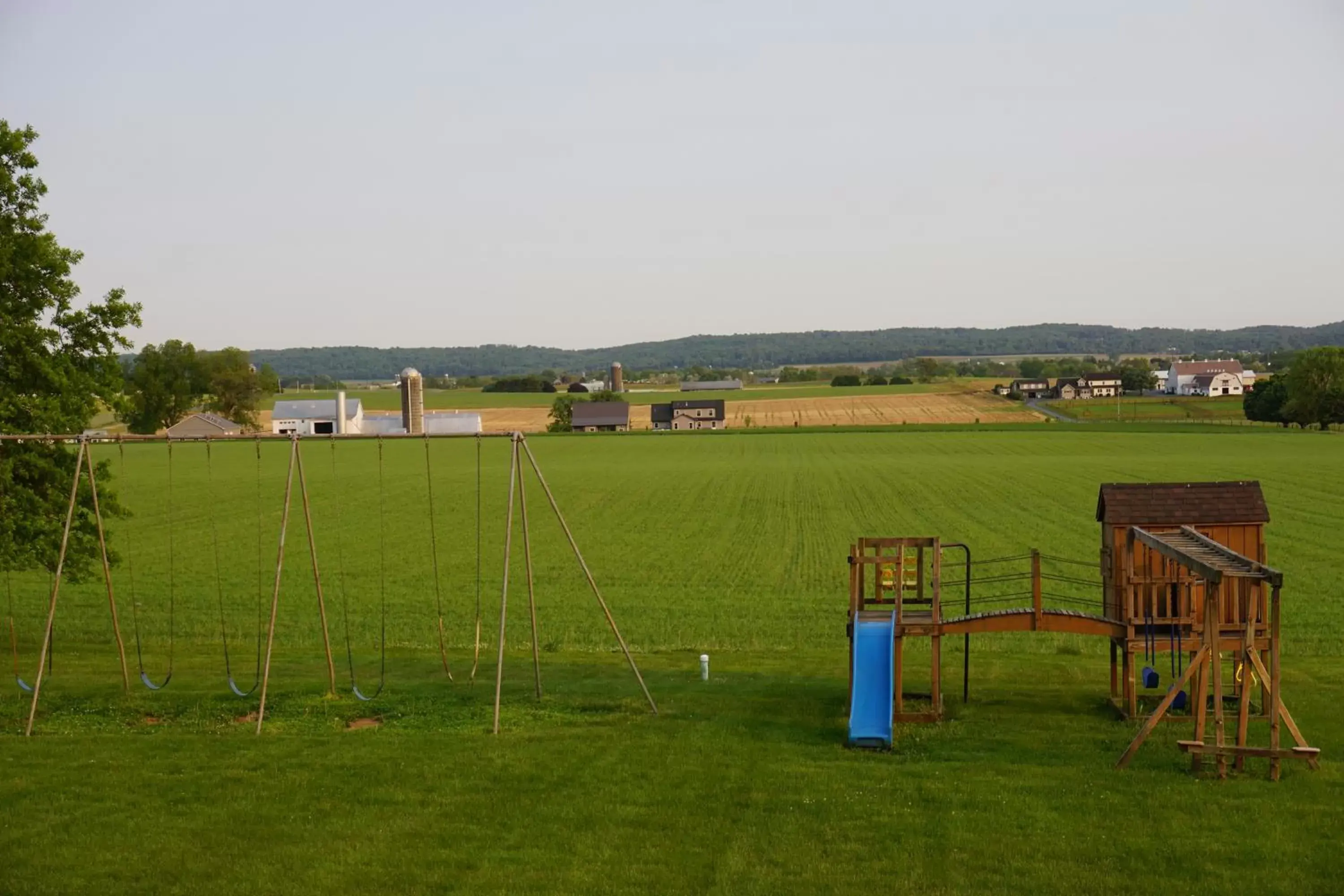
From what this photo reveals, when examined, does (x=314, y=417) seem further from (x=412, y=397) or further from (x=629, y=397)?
(x=629, y=397)

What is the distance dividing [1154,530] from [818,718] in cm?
624

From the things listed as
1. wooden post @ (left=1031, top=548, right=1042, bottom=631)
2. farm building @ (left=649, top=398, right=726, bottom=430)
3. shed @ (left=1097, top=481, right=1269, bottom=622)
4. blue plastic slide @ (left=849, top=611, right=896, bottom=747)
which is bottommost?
farm building @ (left=649, top=398, right=726, bottom=430)

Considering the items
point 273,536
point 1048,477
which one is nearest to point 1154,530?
point 273,536

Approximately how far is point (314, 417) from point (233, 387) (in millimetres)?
9681

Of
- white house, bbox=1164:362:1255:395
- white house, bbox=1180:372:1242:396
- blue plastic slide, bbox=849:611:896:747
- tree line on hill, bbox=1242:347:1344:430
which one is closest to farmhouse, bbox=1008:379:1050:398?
white house, bbox=1164:362:1255:395

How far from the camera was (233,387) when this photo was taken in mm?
133750

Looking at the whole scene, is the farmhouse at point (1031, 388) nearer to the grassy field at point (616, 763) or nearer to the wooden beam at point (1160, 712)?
the grassy field at point (616, 763)

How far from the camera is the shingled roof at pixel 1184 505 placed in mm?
20000

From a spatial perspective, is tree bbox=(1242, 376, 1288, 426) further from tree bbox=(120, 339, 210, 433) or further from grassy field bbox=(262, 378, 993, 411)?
tree bbox=(120, 339, 210, 433)

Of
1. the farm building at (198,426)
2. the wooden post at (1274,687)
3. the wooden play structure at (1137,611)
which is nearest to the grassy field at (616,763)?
the wooden post at (1274,687)

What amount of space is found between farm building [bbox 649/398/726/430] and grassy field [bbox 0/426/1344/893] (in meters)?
105

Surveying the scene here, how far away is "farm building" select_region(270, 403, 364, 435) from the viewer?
433ft

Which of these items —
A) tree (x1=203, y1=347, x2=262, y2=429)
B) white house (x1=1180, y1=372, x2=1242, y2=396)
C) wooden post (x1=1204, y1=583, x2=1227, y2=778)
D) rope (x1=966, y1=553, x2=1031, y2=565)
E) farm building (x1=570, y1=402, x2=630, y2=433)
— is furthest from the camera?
white house (x1=1180, y1=372, x2=1242, y2=396)

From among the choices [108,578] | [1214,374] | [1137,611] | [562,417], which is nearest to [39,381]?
[108,578]
